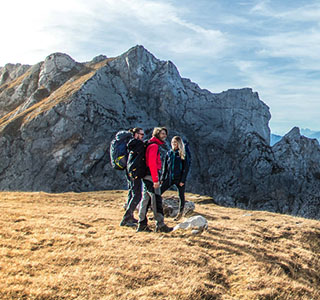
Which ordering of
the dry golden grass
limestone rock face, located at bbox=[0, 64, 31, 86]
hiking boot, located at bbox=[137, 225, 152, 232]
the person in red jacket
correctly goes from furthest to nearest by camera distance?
limestone rock face, located at bbox=[0, 64, 31, 86], hiking boot, located at bbox=[137, 225, 152, 232], the person in red jacket, the dry golden grass

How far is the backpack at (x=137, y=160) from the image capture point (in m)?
10.9

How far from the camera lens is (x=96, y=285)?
21.4 feet

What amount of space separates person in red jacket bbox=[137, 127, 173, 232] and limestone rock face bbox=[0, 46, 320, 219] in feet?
184

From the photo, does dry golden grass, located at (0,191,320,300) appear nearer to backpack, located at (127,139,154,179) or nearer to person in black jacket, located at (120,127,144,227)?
person in black jacket, located at (120,127,144,227)

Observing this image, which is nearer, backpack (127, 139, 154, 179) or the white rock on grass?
backpack (127, 139, 154, 179)

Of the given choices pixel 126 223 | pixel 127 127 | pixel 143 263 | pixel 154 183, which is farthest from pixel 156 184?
pixel 127 127

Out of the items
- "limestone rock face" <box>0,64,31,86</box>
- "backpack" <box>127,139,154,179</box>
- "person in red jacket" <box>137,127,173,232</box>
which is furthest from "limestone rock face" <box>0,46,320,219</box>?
"backpack" <box>127,139,154,179</box>

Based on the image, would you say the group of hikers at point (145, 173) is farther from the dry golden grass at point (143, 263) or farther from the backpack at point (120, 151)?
the dry golden grass at point (143, 263)

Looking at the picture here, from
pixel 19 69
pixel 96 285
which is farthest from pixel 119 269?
pixel 19 69

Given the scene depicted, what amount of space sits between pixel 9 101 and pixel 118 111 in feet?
140

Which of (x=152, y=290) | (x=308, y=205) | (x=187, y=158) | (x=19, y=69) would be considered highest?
(x=19, y=69)

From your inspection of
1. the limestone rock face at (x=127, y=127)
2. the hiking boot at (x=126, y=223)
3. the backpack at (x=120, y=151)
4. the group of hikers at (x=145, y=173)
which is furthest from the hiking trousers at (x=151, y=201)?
the limestone rock face at (x=127, y=127)

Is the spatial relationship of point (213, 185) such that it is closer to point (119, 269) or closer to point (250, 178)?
Answer: point (250, 178)

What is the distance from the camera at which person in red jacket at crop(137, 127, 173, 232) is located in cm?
1063
